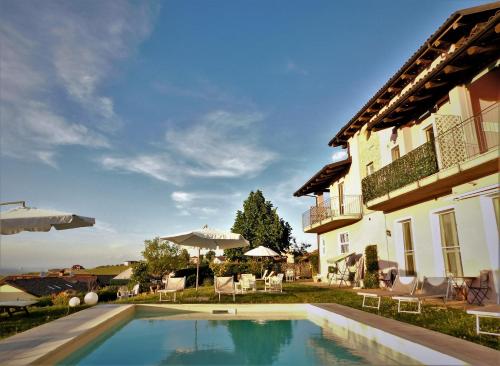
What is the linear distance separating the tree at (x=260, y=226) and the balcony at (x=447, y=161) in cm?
3061

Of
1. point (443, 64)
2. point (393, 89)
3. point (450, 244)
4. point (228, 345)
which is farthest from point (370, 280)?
point (228, 345)

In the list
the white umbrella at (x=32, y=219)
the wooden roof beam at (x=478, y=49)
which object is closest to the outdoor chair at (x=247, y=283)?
the white umbrella at (x=32, y=219)

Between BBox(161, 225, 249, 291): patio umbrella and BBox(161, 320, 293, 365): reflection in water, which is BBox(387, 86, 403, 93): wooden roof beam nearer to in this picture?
BBox(161, 225, 249, 291): patio umbrella

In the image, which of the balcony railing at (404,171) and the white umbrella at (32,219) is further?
the balcony railing at (404,171)

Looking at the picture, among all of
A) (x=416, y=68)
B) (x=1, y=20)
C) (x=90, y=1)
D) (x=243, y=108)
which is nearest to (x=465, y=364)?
(x=416, y=68)

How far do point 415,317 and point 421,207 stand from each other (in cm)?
567

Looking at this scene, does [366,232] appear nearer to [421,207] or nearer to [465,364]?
[421,207]

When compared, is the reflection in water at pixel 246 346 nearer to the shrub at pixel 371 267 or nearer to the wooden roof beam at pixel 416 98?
the shrub at pixel 371 267

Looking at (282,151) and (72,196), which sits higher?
(282,151)

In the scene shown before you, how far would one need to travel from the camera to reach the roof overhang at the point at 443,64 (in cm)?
872

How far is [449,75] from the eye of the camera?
10.0 m

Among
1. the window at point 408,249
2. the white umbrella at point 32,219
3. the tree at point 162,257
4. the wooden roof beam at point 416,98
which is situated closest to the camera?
the white umbrella at point 32,219

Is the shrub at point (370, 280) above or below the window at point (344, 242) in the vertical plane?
below

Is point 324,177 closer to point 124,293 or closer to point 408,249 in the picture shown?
point 408,249
